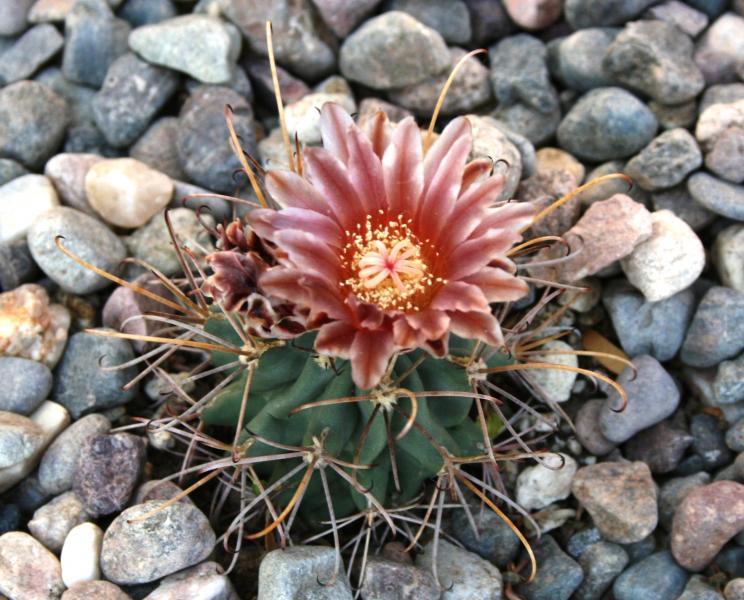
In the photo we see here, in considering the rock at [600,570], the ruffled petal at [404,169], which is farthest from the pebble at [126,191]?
the rock at [600,570]

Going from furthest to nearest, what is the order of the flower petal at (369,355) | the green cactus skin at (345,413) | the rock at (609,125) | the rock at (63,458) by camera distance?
the rock at (609,125) → the rock at (63,458) → the green cactus skin at (345,413) → the flower petal at (369,355)

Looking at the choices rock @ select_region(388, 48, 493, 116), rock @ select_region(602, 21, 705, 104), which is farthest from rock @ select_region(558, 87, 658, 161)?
rock @ select_region(388, 48, 493, 116)

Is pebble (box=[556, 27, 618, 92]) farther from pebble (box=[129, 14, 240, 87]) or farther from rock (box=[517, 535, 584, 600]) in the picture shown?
rock (box=[517, 535, 584, 600])

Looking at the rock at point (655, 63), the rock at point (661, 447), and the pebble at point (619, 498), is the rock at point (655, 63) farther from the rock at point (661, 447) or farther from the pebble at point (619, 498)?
the pebble at point (619, 498)

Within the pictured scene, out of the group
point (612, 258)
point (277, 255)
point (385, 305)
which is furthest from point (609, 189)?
point (277, 255)

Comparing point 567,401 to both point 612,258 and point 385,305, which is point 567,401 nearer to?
point 612,258

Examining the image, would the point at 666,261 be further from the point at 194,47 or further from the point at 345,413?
the point at 194,47
